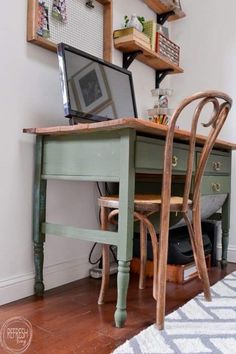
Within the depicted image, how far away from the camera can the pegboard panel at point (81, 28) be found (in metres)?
1.72

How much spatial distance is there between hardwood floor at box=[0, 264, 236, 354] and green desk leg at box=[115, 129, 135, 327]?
0.09 m

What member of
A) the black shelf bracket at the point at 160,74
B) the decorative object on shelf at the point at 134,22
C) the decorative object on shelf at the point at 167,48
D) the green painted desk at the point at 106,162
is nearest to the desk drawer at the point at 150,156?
the green painted desk at the point at 106,162

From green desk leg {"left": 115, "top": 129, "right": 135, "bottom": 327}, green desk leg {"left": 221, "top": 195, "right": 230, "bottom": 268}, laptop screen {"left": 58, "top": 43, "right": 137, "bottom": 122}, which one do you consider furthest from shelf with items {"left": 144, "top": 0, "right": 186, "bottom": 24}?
green desk leg {"left": 115, "top": 129, "right": 135, "bottom": 327}

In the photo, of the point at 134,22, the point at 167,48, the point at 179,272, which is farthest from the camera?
the point at 167,48

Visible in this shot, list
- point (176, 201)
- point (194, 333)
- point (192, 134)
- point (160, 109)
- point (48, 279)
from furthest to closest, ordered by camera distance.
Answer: point (160, 109) < point (48, 279) < point (176, 201) < point (192, 134) < point (194, 333)

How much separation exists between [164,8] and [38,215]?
73.8 inches

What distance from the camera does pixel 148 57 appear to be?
2.33 meters

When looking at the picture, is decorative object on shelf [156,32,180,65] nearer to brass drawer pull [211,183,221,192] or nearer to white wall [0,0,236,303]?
white wall [0,0,236,303]

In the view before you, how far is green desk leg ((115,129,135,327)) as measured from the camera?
127 cm

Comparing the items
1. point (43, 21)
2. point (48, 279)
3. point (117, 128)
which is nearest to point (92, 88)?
point (43, 21)

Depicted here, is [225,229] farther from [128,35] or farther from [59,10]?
[59,10]

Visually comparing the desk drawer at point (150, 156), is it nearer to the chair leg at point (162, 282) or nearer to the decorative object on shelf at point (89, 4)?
the chair leg at point (162, 282)

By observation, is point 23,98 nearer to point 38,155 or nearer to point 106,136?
point 38,155

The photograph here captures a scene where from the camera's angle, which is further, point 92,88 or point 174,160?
point 92,88
